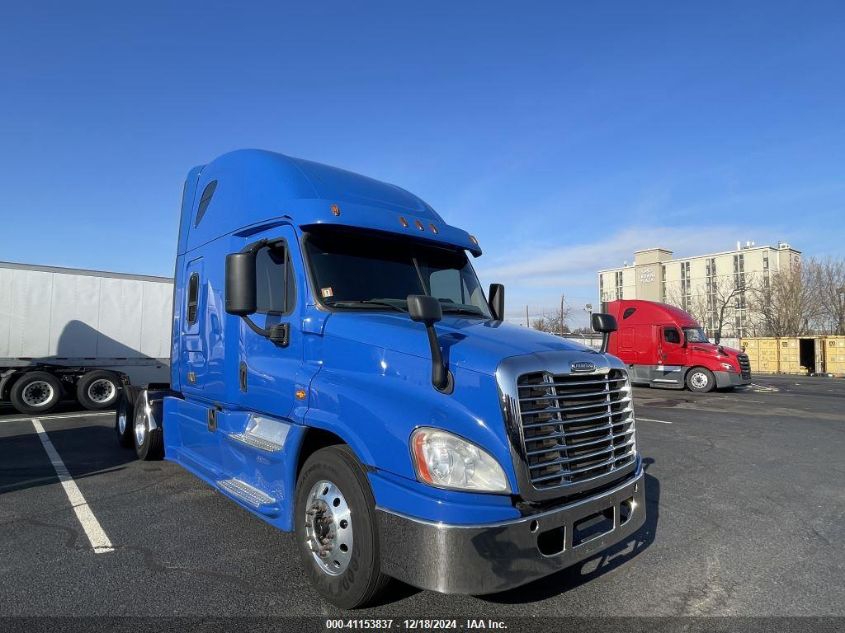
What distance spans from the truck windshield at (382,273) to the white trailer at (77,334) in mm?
9717

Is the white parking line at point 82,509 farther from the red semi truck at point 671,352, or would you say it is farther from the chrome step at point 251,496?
the red semi truck at point 671,352

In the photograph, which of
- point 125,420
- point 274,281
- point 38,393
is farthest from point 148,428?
point 38,393

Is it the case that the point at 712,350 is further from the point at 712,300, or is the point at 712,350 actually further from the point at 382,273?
the point at 712,300

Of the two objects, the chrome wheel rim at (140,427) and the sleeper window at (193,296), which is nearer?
the sleeper window at (193,296)

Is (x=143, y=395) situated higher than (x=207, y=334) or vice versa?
(x=207, y=334)

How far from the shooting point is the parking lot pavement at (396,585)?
10.8 feet

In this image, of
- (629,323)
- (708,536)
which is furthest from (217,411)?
(629,323)

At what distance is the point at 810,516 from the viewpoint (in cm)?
528

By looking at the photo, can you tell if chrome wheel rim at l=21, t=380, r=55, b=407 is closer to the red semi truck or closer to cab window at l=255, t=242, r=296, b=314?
cab window at l=255, t=242, r=296, b=314

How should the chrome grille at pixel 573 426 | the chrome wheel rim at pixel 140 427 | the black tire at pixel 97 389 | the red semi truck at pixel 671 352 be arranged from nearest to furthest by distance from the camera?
the chrome grille at pixel 573 426 → the chrome wheel rim at pixel 140 427 → the black tire at pixel 97 389 → the red semi truck at pixel 671 352

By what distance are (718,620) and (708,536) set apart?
162cm

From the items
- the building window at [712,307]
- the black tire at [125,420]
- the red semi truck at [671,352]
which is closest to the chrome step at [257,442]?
the black tire at [125,420]

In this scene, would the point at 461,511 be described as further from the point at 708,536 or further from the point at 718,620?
the point at 708,536

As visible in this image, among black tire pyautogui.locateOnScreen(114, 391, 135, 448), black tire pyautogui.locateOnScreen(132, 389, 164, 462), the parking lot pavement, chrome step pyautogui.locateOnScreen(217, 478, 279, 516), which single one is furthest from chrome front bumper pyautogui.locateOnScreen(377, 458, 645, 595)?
black tire pyautogui.locateOnScreen(114, 391, 135, 448)
